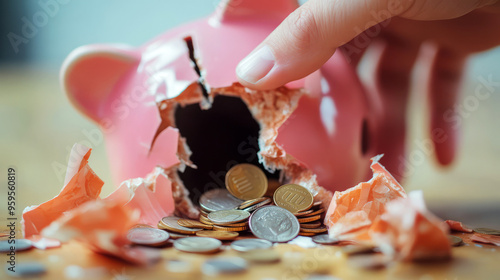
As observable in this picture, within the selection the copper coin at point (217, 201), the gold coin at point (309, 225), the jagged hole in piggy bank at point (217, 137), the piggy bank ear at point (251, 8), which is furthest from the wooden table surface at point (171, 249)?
the piggy bank ear at point (251, 8)

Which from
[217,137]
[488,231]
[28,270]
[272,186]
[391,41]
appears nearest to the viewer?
[28,270]

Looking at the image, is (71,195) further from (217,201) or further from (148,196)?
(217,201)

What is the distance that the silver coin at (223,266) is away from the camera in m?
0.75

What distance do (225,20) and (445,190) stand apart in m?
1.14

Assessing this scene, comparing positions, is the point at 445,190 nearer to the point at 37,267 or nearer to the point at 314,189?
the point at 314,189

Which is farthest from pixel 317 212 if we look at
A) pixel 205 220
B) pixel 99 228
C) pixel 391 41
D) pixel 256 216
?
pixel 391 41

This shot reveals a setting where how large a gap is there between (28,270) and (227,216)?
1.34 feet

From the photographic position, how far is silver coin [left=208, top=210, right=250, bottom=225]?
98cm

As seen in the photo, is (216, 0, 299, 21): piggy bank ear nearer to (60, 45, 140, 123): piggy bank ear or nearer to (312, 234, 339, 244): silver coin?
(60, 45, 140, 123): piggy bank ear

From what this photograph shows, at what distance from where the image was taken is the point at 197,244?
2.84ft

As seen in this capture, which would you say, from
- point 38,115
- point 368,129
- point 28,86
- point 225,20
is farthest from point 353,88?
point 28,86

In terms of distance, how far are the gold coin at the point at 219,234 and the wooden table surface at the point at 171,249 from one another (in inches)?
2.9

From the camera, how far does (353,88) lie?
118cm

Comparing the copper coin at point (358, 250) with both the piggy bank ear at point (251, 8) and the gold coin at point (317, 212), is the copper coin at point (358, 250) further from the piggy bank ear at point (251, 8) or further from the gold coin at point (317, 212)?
the piggy bank ear at point (251, 8)
